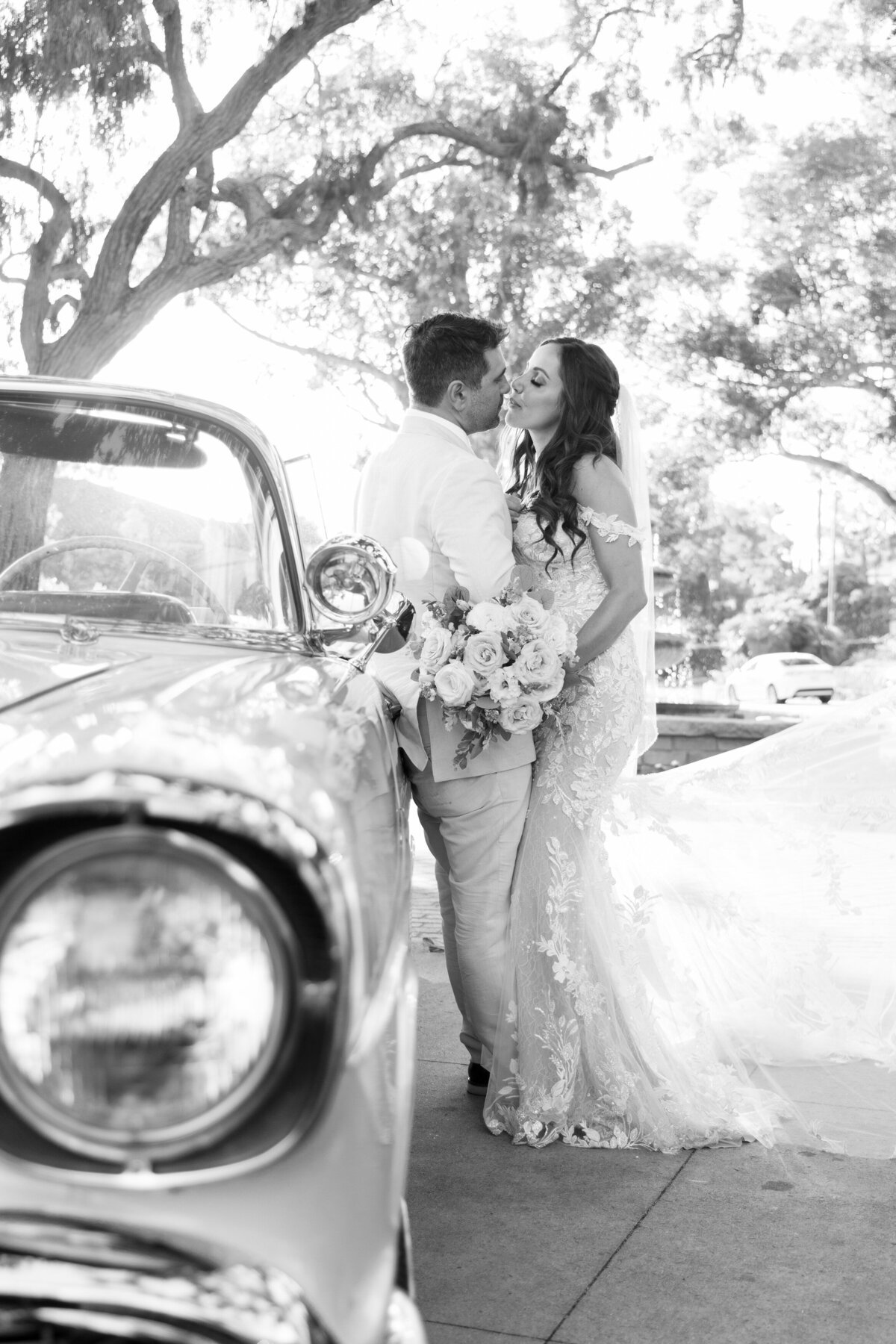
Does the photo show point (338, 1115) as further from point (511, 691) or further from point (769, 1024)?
point (769, 1024)

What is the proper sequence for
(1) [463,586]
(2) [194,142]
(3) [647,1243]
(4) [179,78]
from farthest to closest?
(4) [179,78], (2) [194,142], (1) [463,586], (3) [647,1243]

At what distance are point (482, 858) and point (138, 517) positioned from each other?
136 cm

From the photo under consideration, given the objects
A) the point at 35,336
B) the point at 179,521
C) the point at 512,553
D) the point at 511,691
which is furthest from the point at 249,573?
the point at 35,336

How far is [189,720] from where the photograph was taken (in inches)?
52.5

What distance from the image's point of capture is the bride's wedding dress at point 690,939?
3.32 m

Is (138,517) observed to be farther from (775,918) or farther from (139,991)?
(775,918)

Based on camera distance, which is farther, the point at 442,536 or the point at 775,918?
the point at 775,918

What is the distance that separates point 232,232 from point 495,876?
473 inches

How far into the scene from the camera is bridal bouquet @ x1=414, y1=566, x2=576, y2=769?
3125 millimetres

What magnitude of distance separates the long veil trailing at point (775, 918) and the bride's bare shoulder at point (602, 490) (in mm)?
762

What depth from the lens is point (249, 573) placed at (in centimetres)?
251

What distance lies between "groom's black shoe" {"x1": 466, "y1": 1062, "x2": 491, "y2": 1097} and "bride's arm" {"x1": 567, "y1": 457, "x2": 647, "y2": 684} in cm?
109

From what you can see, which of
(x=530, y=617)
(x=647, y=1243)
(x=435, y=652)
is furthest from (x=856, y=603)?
(x=647, y=1243)

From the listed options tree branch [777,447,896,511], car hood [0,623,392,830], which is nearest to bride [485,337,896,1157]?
car hood [0,623,392,830]
